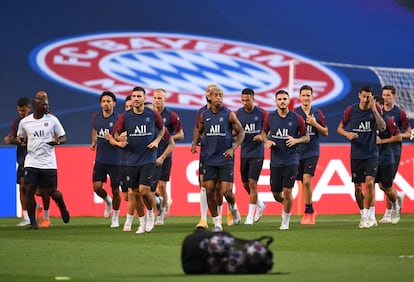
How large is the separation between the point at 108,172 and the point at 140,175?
2.96 m

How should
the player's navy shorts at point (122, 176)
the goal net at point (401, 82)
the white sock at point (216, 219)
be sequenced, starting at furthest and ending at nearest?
the goal net at point (401, 82) < the player's navy shorts at point (122, 176) < the white sock at point (216, 219)

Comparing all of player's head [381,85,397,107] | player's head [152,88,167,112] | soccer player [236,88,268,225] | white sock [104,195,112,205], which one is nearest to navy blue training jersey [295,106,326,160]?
soccer player [236,88,268,225]

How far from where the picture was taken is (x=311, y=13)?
3894 cm

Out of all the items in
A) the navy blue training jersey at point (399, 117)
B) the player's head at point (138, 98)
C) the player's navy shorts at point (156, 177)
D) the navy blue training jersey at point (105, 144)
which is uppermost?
the player's head at point (138, 98)

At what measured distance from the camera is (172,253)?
50.3 feet

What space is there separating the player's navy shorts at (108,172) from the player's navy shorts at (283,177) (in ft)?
9.75

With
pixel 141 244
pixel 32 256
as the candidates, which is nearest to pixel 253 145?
pixel 141 244

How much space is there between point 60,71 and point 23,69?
1.16 metres

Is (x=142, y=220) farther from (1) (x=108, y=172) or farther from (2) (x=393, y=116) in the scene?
(2) (x=393, y=116)

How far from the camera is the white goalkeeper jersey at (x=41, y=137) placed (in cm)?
2105

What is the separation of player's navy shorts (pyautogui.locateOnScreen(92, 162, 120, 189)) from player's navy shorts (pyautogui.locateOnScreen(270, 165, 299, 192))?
2.97 meters

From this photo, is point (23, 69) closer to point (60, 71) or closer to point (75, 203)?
point (60, 71)

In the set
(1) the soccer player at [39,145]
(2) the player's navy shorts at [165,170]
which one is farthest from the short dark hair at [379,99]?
(1) the soccer player at [39,145]

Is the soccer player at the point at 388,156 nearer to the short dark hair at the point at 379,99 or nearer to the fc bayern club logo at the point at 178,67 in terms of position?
the short dark hair at the point at 379,99
